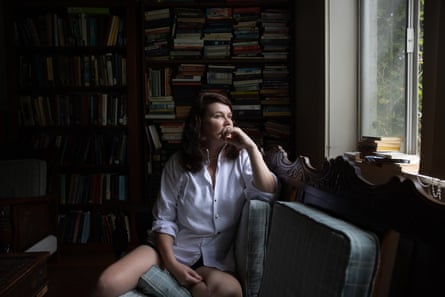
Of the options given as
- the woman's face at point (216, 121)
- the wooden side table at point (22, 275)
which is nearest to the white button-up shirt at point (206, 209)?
the woman's face at point (216, 121)

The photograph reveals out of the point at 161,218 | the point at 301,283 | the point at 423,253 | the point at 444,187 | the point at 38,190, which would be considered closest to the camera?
the point at 423,253

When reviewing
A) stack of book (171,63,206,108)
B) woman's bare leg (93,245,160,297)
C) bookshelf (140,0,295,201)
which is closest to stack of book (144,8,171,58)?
bookshelf (140,0,295,201)

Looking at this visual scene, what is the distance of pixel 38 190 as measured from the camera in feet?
9.32

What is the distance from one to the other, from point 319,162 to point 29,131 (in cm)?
240

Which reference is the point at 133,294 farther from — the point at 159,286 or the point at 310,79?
the point at 310,79

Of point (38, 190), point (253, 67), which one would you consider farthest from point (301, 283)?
point (253, 67)

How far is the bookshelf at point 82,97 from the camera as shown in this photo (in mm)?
3316

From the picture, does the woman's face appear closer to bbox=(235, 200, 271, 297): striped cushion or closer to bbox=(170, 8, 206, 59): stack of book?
bbox=(235, 200, 271, 297): striped cushion

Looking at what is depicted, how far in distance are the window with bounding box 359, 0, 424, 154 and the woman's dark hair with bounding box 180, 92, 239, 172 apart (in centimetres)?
90

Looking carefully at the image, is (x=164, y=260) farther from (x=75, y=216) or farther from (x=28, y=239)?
(x=75, y=216)

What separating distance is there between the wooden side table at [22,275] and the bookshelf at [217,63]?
151 centimetres

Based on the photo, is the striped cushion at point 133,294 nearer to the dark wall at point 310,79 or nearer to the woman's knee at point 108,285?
the woman's knee at point 108,285

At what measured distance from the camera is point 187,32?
10.9ft

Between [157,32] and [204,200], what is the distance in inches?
79.1
